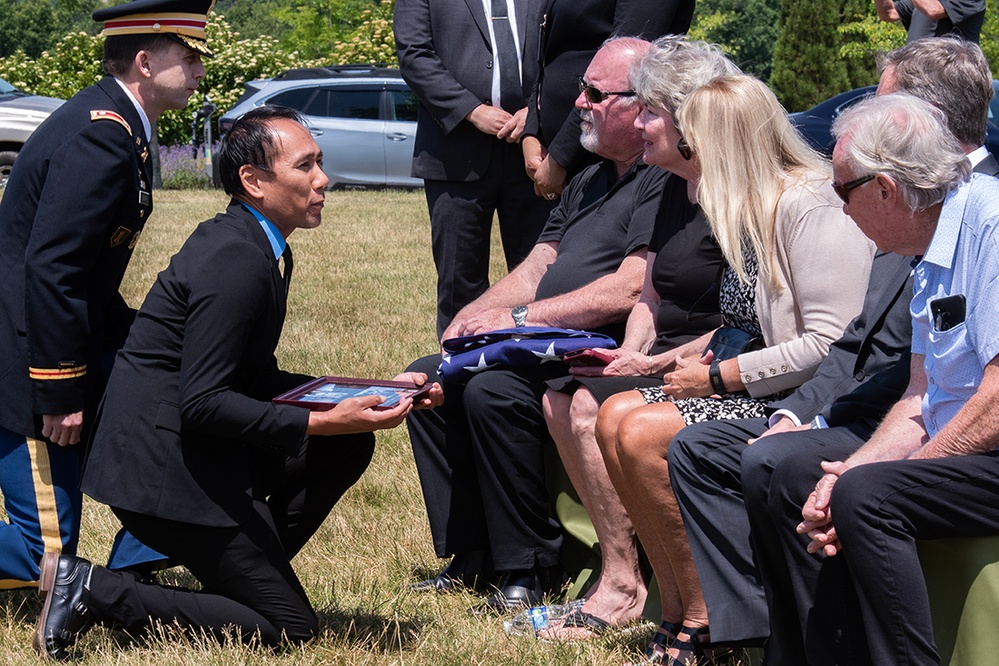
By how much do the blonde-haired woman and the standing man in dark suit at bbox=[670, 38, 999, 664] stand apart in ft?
0.34

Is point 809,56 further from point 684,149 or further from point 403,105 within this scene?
point 684,149

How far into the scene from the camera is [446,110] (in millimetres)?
5660

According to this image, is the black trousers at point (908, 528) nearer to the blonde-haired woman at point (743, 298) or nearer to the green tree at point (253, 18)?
the blonde-haired woman at point (743, 298)

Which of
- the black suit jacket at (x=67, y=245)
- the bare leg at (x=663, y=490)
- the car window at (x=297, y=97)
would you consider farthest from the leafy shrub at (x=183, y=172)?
the bare leg at (x=663, y=490)

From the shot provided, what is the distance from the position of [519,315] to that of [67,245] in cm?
159

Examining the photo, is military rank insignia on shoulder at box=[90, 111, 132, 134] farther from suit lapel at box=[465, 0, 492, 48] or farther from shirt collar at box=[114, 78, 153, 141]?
suit lapel at box=[465, 0, 492, 48]

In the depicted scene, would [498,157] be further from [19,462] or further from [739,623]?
[739,623]

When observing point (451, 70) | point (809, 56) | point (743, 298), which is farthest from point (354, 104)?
point (743, 298)

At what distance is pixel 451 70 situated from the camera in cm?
584

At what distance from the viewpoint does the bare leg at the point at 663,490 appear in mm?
3545

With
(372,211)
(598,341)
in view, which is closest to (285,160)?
(598,341)

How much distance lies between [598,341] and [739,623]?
116cm

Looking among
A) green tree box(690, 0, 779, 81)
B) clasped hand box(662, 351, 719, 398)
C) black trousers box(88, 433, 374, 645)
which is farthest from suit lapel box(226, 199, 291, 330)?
green tree box(690, 0, 779, 81)

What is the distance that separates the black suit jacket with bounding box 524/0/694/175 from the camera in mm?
5148
